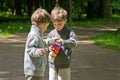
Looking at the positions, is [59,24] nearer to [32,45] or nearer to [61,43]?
[61,43]

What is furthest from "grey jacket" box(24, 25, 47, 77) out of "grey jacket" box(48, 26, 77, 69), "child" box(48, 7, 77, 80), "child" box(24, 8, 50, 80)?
"grey jacket" box(48, 26, 77, 69)

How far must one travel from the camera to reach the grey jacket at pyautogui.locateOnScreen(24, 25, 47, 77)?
4.66 metres

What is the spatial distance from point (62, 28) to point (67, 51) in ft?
1.02

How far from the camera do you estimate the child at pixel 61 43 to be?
5.07 m

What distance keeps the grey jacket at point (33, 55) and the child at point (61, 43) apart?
1.24 feet

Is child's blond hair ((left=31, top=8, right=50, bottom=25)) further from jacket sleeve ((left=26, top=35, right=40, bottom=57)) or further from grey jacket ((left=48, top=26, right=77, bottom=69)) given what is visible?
grey jacket ((left=48, top=26, right=77, bottom=69))

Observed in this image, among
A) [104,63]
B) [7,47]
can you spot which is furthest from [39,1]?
[104,63]

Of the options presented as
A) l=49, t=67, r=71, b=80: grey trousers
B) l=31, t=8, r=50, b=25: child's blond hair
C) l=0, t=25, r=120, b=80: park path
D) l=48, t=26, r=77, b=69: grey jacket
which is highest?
l=31, t=8, r=50, b=25: child's blond hair

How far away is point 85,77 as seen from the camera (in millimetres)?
8086

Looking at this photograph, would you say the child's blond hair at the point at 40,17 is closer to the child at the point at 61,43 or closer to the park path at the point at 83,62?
the child at the point at 61,43

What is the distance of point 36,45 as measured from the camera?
4.67 meters

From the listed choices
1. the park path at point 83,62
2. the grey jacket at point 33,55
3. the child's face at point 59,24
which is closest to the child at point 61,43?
the child's face at point 59,24

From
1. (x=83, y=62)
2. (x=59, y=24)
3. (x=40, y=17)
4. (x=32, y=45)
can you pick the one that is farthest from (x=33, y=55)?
(x=83, y=62)

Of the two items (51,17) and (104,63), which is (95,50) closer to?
(104,63)
